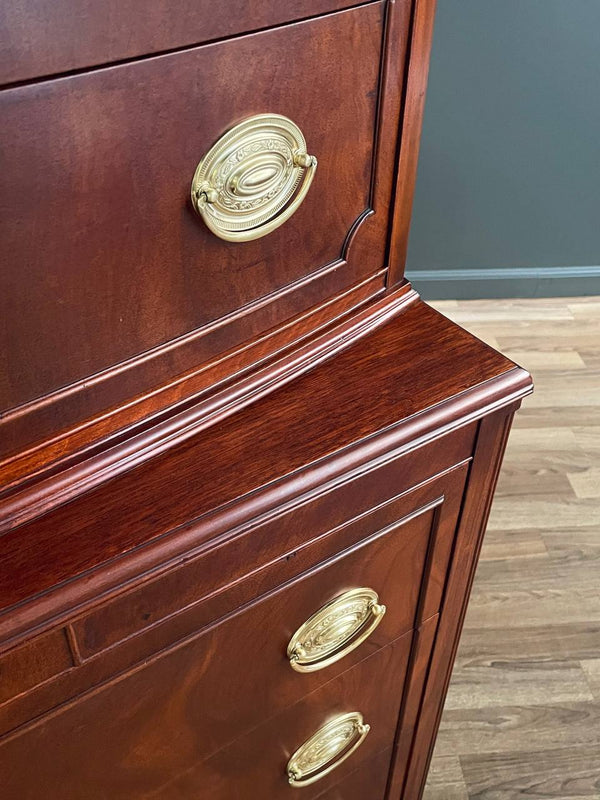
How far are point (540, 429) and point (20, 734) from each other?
1396mm

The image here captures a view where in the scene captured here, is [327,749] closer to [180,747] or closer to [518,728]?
[180,747]

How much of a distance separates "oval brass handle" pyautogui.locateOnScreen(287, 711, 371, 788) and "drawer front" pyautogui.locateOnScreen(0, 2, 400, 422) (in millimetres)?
372

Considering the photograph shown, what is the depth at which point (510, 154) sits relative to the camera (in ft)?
6.01

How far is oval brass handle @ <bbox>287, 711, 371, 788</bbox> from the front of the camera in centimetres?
69

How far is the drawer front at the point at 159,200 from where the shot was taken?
361mm

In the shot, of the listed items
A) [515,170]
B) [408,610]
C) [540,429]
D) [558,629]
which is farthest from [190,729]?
[515,170]

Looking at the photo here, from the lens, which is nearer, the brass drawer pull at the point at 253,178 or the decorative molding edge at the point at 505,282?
the brass drawer pull at the point at 253,178

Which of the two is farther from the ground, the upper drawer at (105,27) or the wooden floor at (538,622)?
the upper drawer at (105,27)

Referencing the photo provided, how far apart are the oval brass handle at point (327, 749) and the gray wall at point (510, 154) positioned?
1.36m

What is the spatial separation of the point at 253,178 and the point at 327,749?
1.68 ft

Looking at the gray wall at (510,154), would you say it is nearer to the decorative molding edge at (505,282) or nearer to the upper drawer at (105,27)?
the decorative molding edge at (505,282)

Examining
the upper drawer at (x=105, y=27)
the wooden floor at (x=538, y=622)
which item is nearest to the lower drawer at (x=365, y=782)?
the wooden floor at (x=538, y=622)

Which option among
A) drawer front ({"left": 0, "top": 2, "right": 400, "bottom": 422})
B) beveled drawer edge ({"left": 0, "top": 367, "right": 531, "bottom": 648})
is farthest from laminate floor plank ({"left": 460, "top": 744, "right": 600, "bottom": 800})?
drawer front ({"left": 0, "top": 2, "right": 400, "bottom": 422})

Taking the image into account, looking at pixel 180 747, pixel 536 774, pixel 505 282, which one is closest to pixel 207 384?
pixel 180 747
